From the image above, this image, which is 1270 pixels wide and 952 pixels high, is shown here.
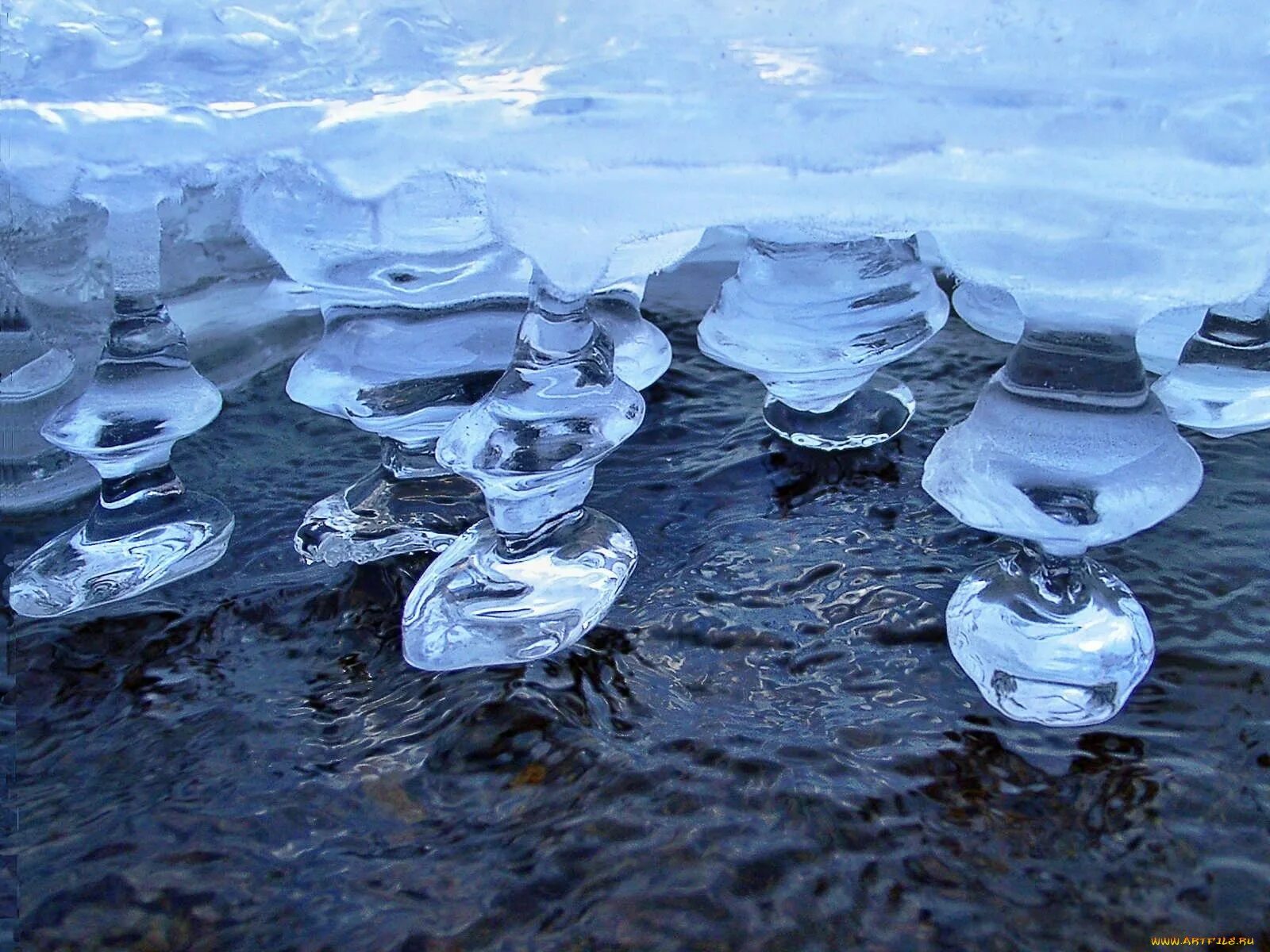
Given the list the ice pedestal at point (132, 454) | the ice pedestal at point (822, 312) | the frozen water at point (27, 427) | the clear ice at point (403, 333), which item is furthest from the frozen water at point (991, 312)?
the frozen water at point (27, 427)

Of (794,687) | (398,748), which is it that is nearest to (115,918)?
(398,748)

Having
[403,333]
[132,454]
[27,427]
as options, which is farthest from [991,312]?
[27,427]

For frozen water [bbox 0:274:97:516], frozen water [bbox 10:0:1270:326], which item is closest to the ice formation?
frozen water [bbox 10:0:1270:326]

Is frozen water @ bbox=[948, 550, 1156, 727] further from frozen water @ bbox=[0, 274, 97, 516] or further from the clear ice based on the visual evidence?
frozen water @ bbox=[0, 274, 97, 516]

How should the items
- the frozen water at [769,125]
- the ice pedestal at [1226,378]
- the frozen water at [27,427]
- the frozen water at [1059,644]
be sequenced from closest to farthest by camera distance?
1. the frozen water at [769,125]
2. the frozen water at [1059,644]
3. the ice pedestal at [1226,378]
4. the frozen water at [27,427]

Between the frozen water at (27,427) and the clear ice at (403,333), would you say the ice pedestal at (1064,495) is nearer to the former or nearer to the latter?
the clear ice at (403,333)

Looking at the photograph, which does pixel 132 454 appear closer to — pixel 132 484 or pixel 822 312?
pixel 132 484
